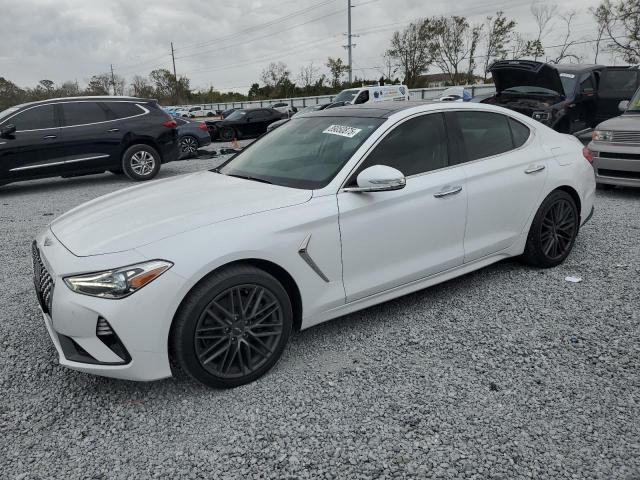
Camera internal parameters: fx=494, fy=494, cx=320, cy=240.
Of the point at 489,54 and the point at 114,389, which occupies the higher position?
the point at 489,54

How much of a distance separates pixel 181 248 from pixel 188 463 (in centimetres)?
101

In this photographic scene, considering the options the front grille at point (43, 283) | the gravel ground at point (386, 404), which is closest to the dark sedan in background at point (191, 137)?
the gravel ground at point (386, 404)

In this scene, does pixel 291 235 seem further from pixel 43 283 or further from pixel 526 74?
pixel 526 74

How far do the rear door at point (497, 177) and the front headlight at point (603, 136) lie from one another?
13.1ft

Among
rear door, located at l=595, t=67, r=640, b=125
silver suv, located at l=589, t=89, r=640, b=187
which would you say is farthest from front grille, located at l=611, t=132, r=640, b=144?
rear door, located at l=595, t=67, r=640, b=125

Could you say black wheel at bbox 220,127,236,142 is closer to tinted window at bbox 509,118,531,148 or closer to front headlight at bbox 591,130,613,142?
front headlight at bbox 591,130,613,142

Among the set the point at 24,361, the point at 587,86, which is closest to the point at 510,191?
the point at 24,361

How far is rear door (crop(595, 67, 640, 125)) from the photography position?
983 cm

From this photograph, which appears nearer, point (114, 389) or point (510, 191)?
point (114, 389)

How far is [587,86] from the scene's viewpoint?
32.3 feet

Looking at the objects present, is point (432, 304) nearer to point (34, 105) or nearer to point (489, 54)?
point (34, 105)

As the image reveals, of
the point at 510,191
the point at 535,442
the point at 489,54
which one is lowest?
the point at 535,442

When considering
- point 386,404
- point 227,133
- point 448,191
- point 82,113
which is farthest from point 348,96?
point 386,404

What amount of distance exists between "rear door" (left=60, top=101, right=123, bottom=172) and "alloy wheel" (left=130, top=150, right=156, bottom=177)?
35 cm
